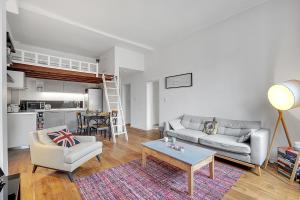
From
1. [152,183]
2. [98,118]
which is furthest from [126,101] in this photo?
[152,183]

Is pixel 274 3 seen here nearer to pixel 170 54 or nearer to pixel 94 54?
pixel 170 54

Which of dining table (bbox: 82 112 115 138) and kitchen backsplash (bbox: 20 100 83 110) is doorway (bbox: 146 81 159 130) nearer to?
dining table (bbox: 82 112 115 138)

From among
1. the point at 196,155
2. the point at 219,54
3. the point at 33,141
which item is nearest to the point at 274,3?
the point at 219,54

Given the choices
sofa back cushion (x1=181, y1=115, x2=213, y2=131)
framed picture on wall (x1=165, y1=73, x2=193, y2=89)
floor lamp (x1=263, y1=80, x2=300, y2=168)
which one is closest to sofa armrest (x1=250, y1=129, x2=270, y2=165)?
floor lamp (x1=263, y1=80, x2=300, y2=168)

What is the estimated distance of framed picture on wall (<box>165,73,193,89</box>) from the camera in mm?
4176

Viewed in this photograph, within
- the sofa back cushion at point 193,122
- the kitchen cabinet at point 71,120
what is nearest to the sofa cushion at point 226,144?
the sofa back cushion at point 193,122

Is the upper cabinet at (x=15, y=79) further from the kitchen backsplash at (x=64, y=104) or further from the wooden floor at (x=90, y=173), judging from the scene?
the wooden floor at (x=90, y=173)

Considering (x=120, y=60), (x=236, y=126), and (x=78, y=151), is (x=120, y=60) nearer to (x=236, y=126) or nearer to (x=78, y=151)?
(x=78, y=151)

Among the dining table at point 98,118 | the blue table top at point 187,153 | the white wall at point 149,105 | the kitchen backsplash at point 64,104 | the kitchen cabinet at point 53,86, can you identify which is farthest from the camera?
the white wall at point 149,105

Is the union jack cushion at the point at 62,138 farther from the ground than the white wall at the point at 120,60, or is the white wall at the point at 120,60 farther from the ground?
the white wall at the point at 120,60

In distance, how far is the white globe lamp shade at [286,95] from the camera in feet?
6.85

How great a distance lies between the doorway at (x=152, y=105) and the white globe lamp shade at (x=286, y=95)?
399 cm

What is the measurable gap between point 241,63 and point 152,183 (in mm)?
3097

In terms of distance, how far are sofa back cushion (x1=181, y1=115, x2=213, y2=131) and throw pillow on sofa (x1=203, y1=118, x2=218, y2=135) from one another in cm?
18
